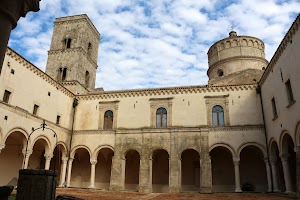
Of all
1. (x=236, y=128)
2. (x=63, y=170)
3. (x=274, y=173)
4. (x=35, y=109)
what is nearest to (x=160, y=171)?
(x=236, y=128)

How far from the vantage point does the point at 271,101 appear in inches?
679

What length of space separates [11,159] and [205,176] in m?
14.4

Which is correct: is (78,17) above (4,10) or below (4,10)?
above

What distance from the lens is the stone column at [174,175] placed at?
19.0m

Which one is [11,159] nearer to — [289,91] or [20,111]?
[20,111]

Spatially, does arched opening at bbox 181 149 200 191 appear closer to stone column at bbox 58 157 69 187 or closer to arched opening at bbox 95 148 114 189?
arched opening at bbox 95 148 114 189

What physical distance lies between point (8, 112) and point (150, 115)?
10.4m

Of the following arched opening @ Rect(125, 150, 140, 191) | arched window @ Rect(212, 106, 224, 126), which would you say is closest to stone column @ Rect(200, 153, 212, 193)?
arched window @ Rect(212, 106, 224, 126)

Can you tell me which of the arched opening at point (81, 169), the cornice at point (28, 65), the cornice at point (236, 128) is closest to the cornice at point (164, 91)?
the cornice at point (236, 128)

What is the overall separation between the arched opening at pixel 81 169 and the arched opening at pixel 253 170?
43.0 feet

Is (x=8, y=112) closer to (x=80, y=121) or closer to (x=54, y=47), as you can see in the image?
(x=80, y=121)

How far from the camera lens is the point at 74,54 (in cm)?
2719

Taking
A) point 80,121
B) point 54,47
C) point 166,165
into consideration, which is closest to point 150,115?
point 166,165

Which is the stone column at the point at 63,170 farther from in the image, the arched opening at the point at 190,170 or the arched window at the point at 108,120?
the arched opening at the point at 190,170
